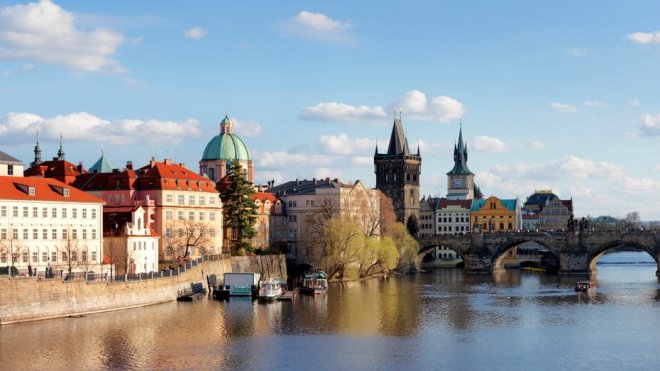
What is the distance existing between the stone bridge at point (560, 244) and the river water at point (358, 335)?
43996 mm

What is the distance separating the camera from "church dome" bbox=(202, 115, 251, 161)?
156 m

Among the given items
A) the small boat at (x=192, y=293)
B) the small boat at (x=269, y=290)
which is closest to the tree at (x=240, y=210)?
the small boat at (x=192, y=293)

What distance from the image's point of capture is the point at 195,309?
283 ft

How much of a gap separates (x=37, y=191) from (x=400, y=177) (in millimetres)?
101394

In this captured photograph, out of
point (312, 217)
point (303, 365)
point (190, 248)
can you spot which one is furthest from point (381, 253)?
point (303, 365)

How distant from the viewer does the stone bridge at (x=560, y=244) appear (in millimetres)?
147000

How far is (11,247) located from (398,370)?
135 feet

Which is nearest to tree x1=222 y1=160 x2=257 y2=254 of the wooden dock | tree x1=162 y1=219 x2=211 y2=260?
tree x1=162 y1=219 x2=211 y2=260

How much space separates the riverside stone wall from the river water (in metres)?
1.23

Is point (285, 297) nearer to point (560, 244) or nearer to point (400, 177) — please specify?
point (560, 244)

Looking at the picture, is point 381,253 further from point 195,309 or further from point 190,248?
point 195,309

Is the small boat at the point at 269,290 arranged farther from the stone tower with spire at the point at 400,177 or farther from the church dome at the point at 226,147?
the stone tower with spire at the point at 400,177

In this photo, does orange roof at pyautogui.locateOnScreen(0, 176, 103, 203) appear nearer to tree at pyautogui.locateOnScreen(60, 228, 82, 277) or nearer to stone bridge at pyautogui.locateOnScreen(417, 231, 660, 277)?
tree at pyautogui.locateOnScreen(60, 228, 82, 277)

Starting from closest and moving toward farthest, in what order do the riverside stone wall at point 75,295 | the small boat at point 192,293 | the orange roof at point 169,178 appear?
the riverside stone wall at point 75,295, the small boat at point 192,293, the orange roof at point 169,178
